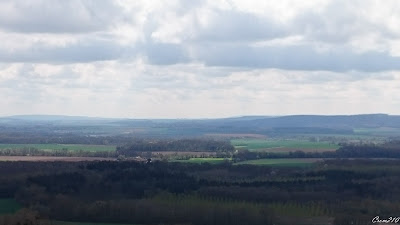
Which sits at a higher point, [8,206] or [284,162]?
[284,162]

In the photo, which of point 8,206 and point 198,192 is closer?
point 8,206

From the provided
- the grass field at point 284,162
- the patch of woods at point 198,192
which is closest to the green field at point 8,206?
the patch of woods at point 198,192

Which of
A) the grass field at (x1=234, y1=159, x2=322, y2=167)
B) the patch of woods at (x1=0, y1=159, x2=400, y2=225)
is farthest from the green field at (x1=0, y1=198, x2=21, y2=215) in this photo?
the grass field at (x1=234, y1=159, x2=322, y2=167)

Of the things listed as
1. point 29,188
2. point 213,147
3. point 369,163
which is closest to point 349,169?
point 369,163

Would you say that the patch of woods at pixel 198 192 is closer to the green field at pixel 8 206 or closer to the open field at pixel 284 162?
the green field at pixel 8 206

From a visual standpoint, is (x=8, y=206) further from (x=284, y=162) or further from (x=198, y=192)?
(x=284, y=162)

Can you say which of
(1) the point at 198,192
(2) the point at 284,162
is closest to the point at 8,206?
(1) the point at 198,192

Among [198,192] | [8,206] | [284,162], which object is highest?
[284,162]
